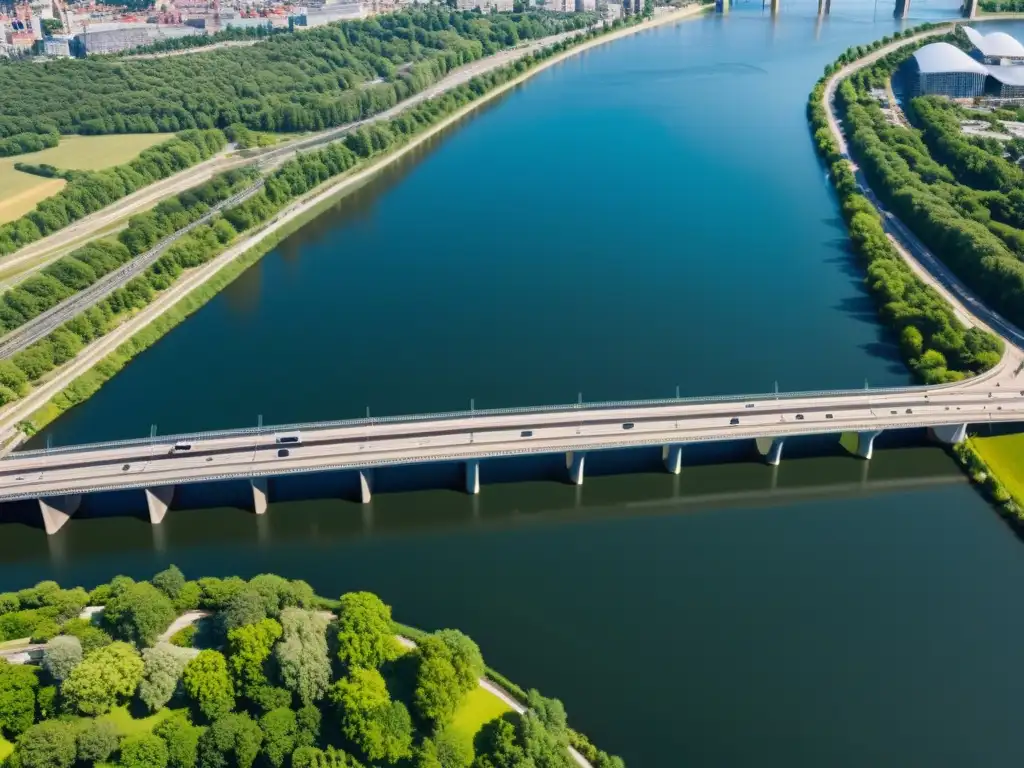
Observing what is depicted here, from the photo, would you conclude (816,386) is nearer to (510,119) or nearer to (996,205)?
(996,205)

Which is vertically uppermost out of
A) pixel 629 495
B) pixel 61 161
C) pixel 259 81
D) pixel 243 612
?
pixel 259 81

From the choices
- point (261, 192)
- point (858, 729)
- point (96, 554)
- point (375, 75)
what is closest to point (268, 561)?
point (96, 554)

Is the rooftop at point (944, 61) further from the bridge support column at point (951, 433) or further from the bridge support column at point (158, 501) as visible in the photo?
the bridge support column at point (158, 501)

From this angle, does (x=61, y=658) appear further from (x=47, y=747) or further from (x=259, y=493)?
(x=259, y=493)

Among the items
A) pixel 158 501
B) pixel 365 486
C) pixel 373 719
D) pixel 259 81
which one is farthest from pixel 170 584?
pixel 259 81

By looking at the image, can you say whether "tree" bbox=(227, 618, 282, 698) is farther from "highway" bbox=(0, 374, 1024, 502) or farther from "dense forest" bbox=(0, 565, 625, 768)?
"highway" bbox=(0, 374, 1024, 502)

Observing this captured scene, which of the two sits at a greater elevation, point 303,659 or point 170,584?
point 170,584
